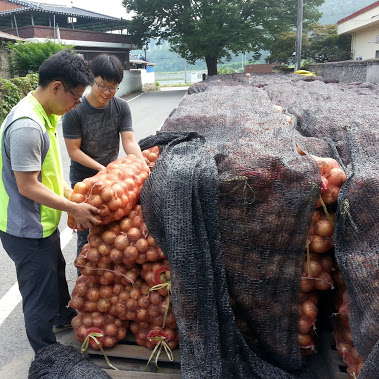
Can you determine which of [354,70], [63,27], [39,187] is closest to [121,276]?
[39,187]

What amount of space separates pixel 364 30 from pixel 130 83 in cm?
1709

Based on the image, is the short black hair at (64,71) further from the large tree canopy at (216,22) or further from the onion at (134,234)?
the large tree canopy at (216,22)

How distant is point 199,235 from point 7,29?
30694mm

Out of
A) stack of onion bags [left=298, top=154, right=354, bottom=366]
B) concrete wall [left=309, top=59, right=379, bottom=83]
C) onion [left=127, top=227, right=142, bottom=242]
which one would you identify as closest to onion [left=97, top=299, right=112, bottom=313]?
onion [left=127, top=227, right=142, bottom=242]

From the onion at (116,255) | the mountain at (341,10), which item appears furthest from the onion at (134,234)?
the mountain at (341,10)

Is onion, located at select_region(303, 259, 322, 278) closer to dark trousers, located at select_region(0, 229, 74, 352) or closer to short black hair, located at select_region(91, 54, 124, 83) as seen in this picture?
dark trousers, located at select_region(0, 229, 74, 352)

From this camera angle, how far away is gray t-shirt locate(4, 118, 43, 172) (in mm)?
1993

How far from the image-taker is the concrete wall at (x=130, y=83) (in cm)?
2850

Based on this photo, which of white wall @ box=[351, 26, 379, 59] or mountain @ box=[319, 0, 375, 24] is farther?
mountain @ box=[319, 0, 375, 24]

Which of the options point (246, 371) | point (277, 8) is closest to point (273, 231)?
point (246, 371)

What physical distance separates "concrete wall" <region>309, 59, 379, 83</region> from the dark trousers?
13.0 meters

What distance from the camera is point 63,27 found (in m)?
31.5

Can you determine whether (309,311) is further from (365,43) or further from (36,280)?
(365,43)

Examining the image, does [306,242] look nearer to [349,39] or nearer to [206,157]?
A: [206,157]
